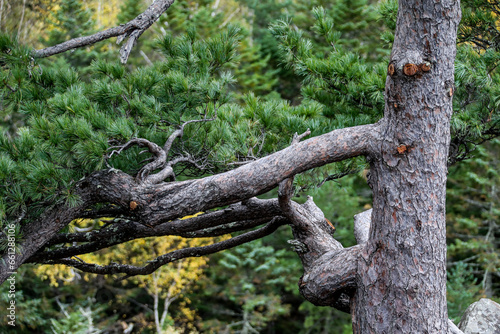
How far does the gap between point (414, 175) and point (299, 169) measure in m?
0.44

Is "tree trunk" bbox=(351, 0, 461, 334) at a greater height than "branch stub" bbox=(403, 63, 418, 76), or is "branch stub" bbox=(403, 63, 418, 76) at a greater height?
"branch stub" bbox=(403, 63, 418, 76)

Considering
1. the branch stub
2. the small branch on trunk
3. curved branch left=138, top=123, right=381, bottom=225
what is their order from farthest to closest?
the small branch on trunk
curved branch left=138, top=123, right=381, bottom=225
the branch stub

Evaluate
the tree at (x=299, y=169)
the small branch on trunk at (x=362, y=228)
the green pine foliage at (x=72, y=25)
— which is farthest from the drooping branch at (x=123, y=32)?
the green pine foliage at (x=72, y=25)

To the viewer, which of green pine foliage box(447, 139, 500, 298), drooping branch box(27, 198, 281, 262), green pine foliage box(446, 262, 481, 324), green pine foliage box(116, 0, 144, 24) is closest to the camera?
drooping branch box(27, 198, 281, 262)

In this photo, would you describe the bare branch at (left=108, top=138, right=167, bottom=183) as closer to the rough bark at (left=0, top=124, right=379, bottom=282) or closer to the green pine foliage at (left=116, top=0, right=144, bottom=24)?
the rough bark at (left=0, top=124, right=379, bottom=282)

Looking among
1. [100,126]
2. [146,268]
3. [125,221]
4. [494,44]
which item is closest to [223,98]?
[100,126]

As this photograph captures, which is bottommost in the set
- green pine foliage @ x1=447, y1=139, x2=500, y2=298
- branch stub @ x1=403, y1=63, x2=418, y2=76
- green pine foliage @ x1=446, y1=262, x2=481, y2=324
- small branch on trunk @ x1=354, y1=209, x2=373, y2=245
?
green pine foliage @ x1=446, y1=262, x2=481, y2=324

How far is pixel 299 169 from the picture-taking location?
70.9 inches

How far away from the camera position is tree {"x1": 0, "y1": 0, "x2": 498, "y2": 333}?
169 cm

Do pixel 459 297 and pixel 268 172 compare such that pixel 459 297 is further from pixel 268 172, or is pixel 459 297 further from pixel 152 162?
pixel 152 162

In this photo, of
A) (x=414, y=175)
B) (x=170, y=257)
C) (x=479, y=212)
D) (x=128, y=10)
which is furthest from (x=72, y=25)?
(x=479, y=212)

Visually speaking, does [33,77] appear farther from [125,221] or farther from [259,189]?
[259,189]

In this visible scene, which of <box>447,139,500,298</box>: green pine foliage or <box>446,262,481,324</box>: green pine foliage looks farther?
<box>447,139,500,298</box>: green pine foliage

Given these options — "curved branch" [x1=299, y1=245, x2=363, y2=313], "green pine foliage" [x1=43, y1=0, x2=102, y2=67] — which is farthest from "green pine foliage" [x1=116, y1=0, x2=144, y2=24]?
"curved branch" [x1=299, y1=245, x2=363, y2=313]
